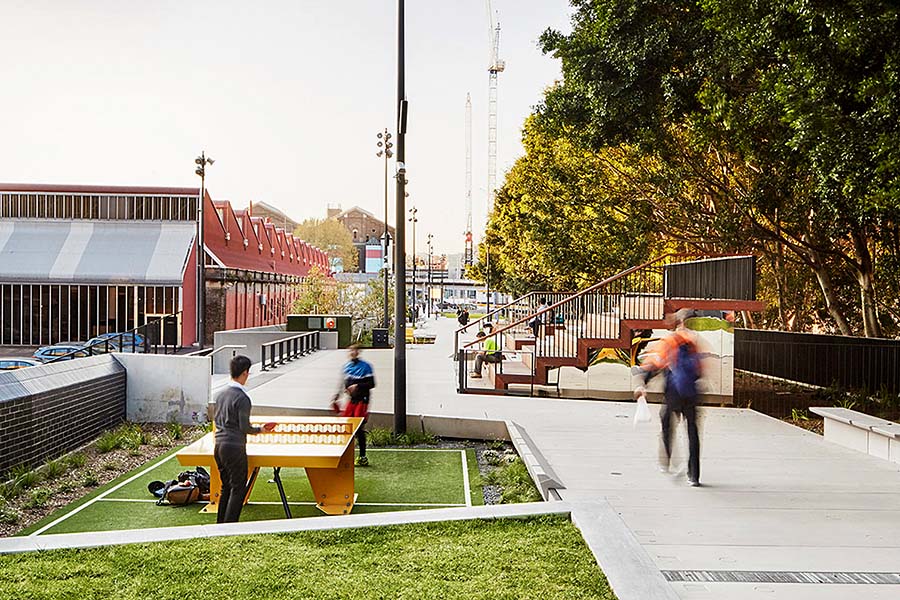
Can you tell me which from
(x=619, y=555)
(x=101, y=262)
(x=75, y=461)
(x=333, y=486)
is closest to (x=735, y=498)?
(x=619, y=555)

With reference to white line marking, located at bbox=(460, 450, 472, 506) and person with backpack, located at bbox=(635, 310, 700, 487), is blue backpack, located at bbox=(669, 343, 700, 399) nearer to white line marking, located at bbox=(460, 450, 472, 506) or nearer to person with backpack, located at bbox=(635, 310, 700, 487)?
person with backpack, located at bbox=(635, 310, 700, 487)

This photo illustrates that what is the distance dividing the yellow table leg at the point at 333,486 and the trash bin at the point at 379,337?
2852cm

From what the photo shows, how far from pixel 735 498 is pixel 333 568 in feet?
15.4

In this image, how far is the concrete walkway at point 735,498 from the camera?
6.09 m

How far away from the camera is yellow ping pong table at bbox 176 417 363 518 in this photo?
29.5 ft

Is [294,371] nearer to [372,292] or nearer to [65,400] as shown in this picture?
[65,400]

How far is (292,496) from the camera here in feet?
35.2

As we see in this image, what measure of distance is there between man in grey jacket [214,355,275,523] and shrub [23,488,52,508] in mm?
3574

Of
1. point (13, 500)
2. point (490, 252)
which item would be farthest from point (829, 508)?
point (490, 252)

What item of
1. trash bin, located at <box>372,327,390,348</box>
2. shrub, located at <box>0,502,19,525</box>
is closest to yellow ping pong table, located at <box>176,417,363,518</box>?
shrub, located at <box>0,502,19,525</box>

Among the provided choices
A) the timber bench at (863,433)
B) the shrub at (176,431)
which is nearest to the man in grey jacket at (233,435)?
the shrub at (176,431)

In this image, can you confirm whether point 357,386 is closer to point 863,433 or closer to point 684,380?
point 684,380

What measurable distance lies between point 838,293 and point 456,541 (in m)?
22.2

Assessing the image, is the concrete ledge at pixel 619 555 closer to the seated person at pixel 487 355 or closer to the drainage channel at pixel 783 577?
the drainage channel at pixel 783 577
